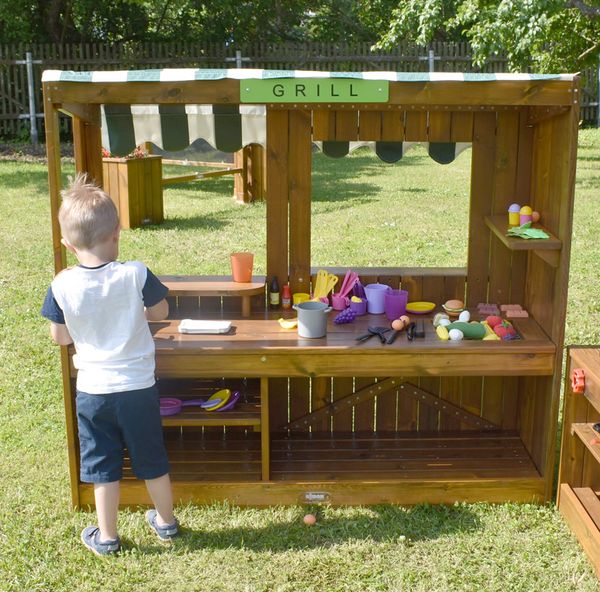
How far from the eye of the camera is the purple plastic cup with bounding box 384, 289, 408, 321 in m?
4.66

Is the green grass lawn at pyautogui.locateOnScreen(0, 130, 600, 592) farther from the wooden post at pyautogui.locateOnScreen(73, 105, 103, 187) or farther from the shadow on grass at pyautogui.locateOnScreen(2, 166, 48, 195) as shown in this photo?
the shadow on grass at pyautogui.locateOnScreen(2, 166, 48, 195)

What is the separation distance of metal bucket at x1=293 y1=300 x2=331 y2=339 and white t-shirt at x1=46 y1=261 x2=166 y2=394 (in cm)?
87

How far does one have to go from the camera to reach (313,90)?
3.80 m

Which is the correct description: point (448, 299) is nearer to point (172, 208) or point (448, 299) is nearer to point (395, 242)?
point (395, 242)

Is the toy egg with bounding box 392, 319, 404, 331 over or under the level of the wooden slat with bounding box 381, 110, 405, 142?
under

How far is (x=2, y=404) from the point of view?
18.6 ft

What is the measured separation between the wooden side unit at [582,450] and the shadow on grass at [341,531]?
48 cm

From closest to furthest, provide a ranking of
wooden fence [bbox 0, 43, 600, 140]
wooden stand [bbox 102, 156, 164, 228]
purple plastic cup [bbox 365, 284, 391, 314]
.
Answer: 1. purple plastic cup [bbox 365, 284, 391, 314]
2. wooden stand [bbox 102, 156, 164, 228]
3. wooden fence [bbox 0, 43, 600, 140]

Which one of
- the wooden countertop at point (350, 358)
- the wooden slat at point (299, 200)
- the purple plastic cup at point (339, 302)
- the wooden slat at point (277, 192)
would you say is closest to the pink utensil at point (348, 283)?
the purple plastic cup at point (339, 302)

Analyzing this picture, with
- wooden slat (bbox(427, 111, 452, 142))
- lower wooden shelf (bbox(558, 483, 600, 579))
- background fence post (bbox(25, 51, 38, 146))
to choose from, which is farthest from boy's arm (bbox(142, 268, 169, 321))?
background fence post (bbox(25, 51, 38, 146))

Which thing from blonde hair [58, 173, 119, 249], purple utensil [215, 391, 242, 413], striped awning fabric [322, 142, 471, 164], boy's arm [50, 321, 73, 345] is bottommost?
purple utensil [215, 391, 242, 413]

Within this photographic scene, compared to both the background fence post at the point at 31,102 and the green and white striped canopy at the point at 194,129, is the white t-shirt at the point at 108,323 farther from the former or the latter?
the background fence post at the point at 31,102

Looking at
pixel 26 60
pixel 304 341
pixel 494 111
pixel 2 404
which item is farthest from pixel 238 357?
pixel 26 60

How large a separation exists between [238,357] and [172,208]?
28.7 feet
